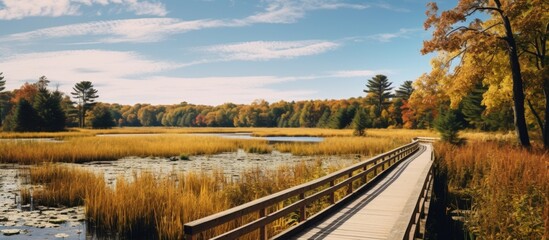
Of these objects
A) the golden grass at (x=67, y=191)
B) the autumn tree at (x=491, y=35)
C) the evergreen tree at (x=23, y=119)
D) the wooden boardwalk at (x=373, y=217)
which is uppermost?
the autumn tree at (x=491, y=35)

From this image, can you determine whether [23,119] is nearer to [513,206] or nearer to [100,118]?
[100,118]

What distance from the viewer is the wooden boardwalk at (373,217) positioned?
7.52 m

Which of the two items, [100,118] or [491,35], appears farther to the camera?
[100,118]

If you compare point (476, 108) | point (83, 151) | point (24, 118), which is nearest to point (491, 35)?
point (83, 151)

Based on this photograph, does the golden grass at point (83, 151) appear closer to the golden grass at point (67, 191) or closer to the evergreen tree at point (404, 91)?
the golden grass at point (67, 191)

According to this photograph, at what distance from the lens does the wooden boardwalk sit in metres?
7.52

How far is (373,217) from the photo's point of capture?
920cm

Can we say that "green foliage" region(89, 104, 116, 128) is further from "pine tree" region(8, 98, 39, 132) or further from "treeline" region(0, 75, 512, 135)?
"pine tree" region(8, 98, 39, 132)

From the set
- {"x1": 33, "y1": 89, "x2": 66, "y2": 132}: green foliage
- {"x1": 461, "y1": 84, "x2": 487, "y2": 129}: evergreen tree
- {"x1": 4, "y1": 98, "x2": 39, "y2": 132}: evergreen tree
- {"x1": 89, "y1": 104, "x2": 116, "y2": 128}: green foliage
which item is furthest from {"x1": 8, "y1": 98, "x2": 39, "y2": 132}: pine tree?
{"x1": 461, "y1": 84, "x2": 487, "y2": 129}: evergreen tree

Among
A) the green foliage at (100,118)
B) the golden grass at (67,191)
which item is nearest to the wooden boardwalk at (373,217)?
the golden grass at (67,191)

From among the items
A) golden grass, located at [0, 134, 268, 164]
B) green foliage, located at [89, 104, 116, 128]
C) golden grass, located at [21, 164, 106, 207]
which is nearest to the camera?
golden grass, located at [21, 164, 106, 207]

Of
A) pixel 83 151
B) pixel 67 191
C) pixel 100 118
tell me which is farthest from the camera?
pixel 100 118

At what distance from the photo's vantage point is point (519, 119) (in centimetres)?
2105

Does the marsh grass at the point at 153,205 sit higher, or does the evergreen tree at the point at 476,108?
the evergreen tree at the point at 476,108
